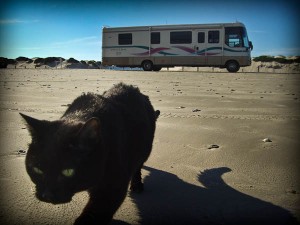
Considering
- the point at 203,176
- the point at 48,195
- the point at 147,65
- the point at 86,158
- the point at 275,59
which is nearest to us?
the point at 48,195

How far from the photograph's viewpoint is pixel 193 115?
5316mm

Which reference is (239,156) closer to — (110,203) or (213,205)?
(213,205)

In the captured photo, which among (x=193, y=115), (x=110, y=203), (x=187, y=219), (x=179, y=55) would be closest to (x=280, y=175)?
(x=187, y=219)

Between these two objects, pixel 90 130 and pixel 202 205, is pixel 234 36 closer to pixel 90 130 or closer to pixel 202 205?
pixel 202 205

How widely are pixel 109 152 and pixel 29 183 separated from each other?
0.94 m

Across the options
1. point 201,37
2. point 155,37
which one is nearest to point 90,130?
point 201,37

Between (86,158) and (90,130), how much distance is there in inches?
7.7

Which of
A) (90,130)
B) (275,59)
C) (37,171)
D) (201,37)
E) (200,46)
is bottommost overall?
(37,171)

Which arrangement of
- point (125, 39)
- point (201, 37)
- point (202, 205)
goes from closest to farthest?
point (202, 205)
point (201, 37)
point (125, 39)

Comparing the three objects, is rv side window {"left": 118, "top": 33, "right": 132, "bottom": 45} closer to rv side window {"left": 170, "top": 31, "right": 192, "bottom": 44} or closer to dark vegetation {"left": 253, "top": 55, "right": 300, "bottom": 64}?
rv side window {"left": 170, "top": 31, "right": 192, "bottom": 44}

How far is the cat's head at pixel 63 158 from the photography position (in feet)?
5.98

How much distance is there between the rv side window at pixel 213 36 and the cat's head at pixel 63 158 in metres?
20.2

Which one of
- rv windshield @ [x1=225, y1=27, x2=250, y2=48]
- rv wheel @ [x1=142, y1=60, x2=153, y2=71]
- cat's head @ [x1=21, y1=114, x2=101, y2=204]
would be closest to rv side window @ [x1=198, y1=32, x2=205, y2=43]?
rv windshield @ [x1=225, y1=27, x2=250, y2=48]

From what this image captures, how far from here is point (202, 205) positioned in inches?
90.8
